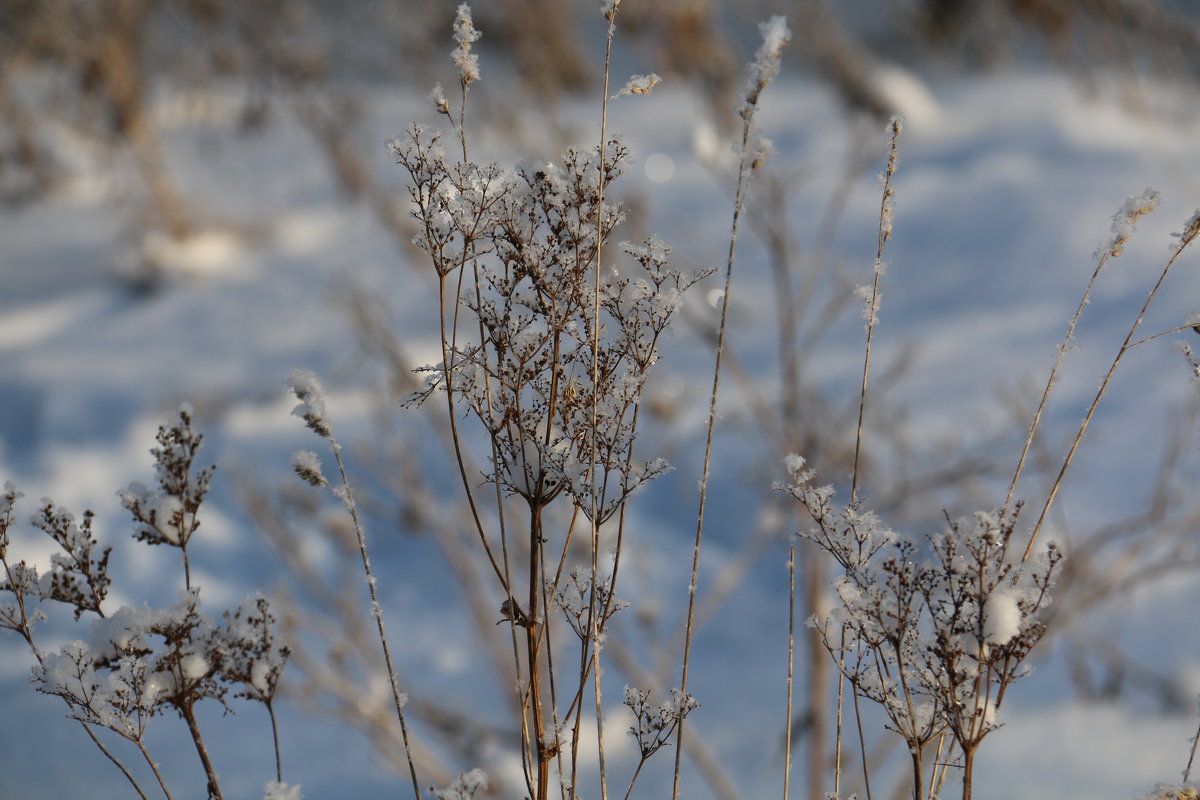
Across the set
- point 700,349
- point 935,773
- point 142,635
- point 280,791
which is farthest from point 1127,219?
point 700,349

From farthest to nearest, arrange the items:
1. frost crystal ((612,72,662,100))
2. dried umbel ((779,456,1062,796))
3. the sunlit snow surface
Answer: the sunlit snow surface, frost crystal ((612,72,662,100)), dried umbel ((779,456,1062,796))

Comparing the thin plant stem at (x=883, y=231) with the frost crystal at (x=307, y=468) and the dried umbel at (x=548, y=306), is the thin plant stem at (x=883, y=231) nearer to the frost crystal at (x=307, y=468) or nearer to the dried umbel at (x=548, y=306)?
the dried umbel at (x=548, y=306)

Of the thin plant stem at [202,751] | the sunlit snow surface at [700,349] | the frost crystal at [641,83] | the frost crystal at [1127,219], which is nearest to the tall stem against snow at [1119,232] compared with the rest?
the frost crystal at [1127,219]

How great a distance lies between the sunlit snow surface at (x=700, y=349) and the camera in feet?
11.4

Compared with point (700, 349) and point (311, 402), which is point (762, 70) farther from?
point (700, 349)

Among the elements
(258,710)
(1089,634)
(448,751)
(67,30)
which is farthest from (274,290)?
(1089,634)

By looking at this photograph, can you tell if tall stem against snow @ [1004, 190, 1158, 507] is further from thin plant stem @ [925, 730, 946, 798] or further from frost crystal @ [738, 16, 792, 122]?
frost crystal @ [738, 16, 792, 122]

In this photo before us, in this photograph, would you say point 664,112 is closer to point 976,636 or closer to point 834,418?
point 834,418

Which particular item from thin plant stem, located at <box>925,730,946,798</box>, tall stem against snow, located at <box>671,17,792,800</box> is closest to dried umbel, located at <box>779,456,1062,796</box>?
thin plant stem, located at <box>925,730,946,798</box>

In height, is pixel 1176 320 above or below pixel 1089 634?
above

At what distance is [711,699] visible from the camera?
12.3ft

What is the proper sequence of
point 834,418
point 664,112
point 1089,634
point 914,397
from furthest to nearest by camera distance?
point 664,112 → point 914,397 → point 834,418 → point 1089,634

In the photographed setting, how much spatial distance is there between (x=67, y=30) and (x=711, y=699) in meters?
6.86

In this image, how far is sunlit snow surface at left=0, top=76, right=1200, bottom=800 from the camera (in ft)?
11.4
